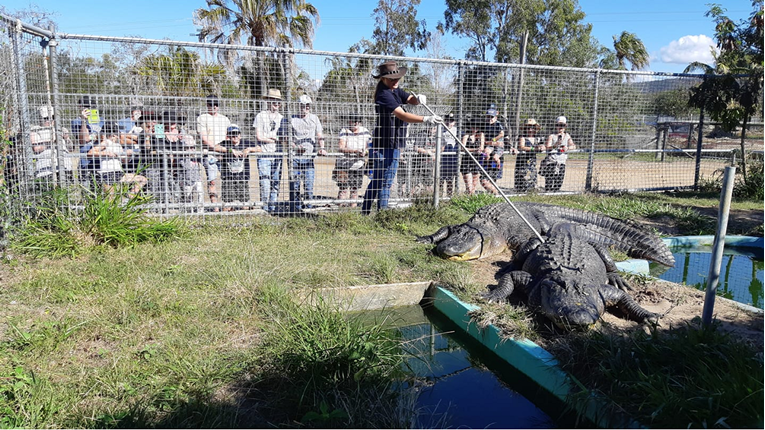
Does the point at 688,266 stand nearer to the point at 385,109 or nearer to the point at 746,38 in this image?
the point at 385,109

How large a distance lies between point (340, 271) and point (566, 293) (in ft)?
6.17

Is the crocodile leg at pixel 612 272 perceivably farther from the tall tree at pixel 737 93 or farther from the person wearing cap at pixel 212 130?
the tall tree at pixel 737 93

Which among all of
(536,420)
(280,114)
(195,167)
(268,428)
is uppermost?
(280,114)

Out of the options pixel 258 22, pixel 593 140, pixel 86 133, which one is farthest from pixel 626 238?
pixel 258 22

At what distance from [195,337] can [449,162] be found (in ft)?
18.5

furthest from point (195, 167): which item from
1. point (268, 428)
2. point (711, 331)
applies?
point (711, 331)

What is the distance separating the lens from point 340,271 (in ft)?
14.7

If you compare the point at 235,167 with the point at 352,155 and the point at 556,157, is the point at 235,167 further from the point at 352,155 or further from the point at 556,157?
the point at 556,157

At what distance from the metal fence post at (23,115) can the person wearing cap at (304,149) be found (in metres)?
2.72

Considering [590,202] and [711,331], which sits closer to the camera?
[711,331]

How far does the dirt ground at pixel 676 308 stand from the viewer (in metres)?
3.54

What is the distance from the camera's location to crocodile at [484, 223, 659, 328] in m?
3.49

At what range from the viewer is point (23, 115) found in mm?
5133

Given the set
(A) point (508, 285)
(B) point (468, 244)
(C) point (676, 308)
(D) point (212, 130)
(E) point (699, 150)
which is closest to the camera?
(C) point (676, 308)
